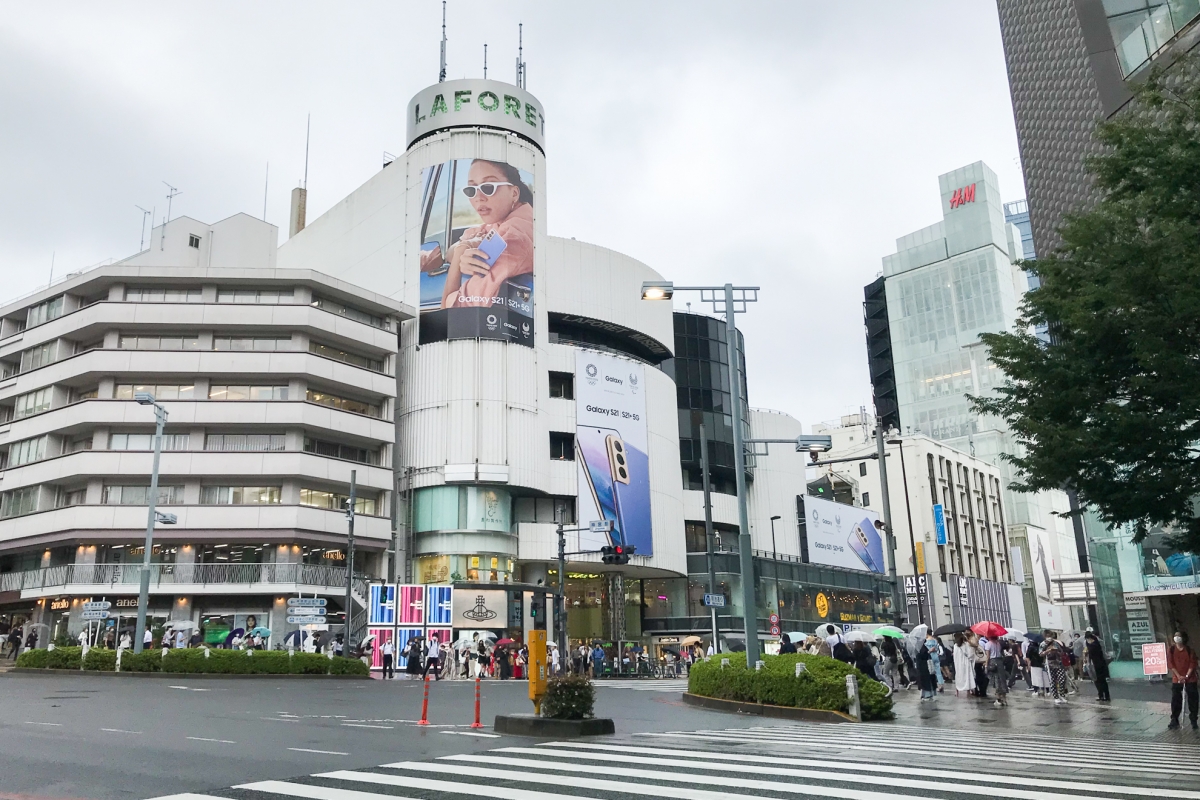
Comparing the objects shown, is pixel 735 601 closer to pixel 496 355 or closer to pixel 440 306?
pixel 496 355

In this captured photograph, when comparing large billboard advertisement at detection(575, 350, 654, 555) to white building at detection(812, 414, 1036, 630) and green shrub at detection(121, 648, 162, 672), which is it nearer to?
white building at detection(812, 414, 1036, 630)

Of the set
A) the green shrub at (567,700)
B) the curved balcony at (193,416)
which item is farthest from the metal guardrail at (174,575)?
the green shrub at (567,700)

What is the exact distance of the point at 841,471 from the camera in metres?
97.8

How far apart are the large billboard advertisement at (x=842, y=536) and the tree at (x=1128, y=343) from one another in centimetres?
6018

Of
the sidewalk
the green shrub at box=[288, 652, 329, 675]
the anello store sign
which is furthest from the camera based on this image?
the anello store sign

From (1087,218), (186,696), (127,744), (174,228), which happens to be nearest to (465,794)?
(127,744)

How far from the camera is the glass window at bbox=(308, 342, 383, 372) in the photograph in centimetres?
5678

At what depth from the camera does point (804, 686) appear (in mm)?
18891

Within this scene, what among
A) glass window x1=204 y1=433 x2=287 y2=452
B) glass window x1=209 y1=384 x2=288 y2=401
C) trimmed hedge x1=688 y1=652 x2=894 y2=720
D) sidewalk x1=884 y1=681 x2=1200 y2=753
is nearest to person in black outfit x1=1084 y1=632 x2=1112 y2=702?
sidewalk x1=884 y1=681 x2=1200 y2=753

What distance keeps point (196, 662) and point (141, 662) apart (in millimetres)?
2148

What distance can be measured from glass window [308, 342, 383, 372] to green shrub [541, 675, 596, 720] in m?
43.4

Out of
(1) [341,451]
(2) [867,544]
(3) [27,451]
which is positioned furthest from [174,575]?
(2) [867,544]

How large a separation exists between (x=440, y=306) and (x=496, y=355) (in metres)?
4.54

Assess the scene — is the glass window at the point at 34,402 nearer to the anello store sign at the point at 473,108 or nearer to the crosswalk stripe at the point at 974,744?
the anello store sign at the point at 473,108
